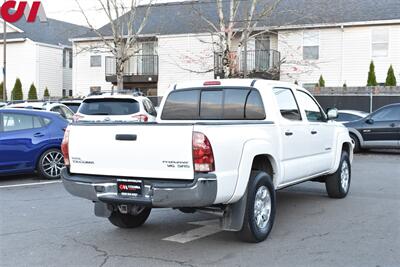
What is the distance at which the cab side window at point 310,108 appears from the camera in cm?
795

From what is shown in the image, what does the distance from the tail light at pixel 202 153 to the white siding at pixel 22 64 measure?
34931 mm

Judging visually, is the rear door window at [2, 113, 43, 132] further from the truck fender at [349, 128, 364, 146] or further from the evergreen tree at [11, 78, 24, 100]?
the evergreen tree at [11, 78, 24, 100]

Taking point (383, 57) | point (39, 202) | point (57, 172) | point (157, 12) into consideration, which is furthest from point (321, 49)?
point (39, 202)

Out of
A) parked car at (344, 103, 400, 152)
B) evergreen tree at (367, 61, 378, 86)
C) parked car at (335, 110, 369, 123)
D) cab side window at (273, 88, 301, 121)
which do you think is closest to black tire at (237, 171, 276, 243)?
cab side window at (273, 88, 301, 121)

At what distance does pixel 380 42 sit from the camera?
26922 mm

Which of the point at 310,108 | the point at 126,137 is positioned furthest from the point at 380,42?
the point at 126,137

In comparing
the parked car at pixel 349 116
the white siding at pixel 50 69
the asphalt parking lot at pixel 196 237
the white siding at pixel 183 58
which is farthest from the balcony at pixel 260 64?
the asphalt parking lot at pixel 196 237

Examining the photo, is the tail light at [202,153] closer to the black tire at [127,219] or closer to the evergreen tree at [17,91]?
the black tire at [127,219]

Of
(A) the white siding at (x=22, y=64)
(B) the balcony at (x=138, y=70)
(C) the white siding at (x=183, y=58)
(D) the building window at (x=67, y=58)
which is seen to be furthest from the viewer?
(D) the building window at (x=67, y=58)

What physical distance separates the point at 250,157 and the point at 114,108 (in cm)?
750

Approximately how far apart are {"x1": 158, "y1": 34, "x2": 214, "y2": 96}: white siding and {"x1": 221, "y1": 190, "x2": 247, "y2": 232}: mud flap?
25.0 metres

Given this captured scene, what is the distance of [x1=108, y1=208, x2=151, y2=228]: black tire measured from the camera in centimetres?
684

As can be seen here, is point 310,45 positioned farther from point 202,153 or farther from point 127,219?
point 202,153

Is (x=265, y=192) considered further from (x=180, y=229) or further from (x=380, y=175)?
(x=380, y=175)
